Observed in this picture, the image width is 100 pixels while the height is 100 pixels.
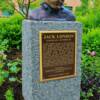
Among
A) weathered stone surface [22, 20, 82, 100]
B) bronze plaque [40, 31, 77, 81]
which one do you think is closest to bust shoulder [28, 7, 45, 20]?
weathered stone surface [22, 20, 82, 100]

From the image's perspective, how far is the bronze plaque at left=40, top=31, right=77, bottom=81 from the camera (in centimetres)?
511

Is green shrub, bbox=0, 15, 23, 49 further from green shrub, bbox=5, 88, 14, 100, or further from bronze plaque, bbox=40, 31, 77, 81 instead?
bronze plaque, bbox=40, 31, 77, 81

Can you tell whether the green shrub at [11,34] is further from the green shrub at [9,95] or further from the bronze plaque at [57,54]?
the bronze plaque at [57,54]

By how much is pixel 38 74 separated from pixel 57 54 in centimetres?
41

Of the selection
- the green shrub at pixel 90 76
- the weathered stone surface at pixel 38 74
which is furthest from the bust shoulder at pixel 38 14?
the green shrub at pixel 90 76

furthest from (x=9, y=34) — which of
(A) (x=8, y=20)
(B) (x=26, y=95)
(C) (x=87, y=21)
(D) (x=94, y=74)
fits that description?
(B) (x=26, y=95)

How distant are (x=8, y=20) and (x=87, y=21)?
7.51ft

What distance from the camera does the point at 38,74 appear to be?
518 centimetres

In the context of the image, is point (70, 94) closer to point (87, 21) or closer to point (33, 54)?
point (33, 54)

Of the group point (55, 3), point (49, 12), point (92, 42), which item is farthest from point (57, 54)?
point (92, 42)

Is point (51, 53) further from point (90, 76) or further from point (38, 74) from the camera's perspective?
point (90, 76)

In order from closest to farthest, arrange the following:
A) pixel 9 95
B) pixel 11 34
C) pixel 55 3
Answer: pixel 55 3 < pixel 9 95 < pixel 11 34

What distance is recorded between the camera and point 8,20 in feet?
34.5

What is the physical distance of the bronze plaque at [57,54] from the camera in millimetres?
5113
